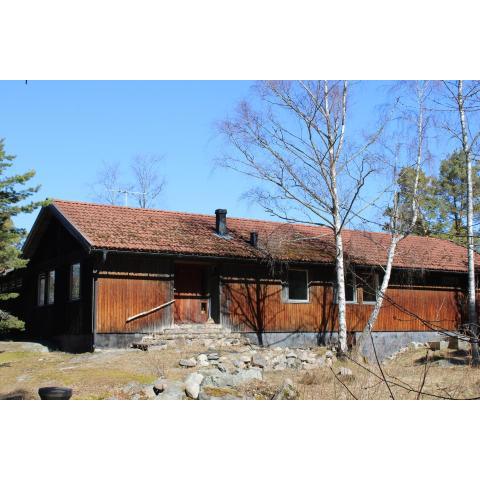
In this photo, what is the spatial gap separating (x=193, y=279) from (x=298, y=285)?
4111mm

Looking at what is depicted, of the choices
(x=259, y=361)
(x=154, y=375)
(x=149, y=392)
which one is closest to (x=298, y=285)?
(x=259, y=361)

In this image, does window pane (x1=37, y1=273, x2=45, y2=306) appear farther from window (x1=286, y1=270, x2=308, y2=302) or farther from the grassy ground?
window (x1=286, y1=270, x2=308, y2=302)

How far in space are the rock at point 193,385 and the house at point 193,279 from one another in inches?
251

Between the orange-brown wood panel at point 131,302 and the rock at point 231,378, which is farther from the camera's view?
the orange-brown wood panel at point 131,302

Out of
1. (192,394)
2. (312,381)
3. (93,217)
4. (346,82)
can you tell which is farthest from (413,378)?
(93,217)

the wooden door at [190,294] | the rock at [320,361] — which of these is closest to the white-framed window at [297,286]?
the wooden door at [190,294]

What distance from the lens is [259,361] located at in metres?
17.0

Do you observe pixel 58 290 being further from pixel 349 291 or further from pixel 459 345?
pixel 459 345

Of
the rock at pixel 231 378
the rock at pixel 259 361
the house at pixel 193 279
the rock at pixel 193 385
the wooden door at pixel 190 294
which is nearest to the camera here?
the rock at pixel 193 385

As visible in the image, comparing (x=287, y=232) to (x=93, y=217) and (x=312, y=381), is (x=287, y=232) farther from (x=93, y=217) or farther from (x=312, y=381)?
(x=312, y=381)

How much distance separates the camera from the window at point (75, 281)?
20.7 metres

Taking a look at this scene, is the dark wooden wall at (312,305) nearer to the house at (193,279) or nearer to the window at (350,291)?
the house at (193,279)

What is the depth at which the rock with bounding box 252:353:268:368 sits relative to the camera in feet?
55.3

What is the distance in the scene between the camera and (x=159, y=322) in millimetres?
19891
